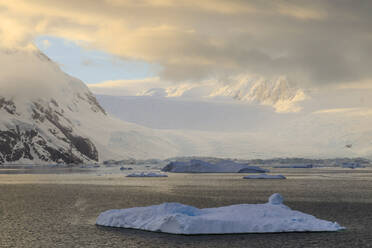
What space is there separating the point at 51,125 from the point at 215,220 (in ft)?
428

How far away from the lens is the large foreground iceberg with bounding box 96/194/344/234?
936 inches

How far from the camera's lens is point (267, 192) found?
4703cm

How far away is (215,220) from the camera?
24.0m

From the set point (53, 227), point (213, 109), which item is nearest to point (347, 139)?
point (213, 109)

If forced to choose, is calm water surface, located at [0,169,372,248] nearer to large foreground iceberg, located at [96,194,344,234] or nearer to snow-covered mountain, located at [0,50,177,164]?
large foreground iceberg, located at [96,194,344,234]

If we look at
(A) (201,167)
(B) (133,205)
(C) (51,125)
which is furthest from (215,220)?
(C) (51,125)

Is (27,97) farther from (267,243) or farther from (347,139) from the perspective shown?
(267,243)

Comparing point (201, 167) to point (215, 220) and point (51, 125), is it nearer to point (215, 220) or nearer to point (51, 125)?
point (215, 220)

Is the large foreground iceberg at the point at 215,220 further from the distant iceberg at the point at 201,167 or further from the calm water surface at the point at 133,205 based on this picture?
the distant iceberg at the point at 201,167

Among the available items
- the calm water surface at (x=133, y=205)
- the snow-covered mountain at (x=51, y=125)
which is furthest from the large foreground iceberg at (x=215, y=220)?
the snow-covered mountain at (x=51, y=125)

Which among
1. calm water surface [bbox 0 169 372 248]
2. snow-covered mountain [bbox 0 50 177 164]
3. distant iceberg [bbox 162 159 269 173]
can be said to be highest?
snow-covered mountain [bbox 0 50 177 164]

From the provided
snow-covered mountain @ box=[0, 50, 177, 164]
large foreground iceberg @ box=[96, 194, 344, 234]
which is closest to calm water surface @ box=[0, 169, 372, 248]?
large foreground iceberg @ box=[96, 194, 344, 234]

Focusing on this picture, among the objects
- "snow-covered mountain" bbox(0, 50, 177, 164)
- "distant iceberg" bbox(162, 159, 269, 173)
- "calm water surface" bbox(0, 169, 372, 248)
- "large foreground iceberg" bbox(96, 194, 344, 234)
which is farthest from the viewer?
"snow-covered mountain" bbox(0, 50, 177, 164)

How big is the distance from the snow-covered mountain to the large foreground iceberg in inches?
4365
